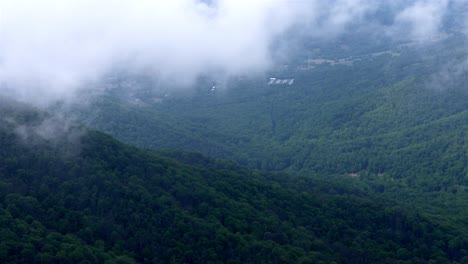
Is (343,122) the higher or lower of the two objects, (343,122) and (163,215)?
the higher

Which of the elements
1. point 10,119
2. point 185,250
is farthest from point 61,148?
point 185,250

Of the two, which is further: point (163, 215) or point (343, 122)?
point (343, 122)

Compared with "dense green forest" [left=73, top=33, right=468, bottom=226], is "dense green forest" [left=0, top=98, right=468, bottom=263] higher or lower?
lower

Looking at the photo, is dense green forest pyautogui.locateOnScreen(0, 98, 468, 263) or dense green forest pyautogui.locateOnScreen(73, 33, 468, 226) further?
dense green forest pyautogui.locateOnScreen(73, 33, 468, 226)

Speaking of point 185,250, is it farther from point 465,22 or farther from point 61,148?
point 465,22

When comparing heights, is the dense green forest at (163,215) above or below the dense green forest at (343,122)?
below

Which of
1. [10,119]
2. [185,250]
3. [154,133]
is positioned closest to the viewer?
[185,250]

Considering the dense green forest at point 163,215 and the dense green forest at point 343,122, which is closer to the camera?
the dense green forest at point 163,215

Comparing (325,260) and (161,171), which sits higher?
(161,171)
